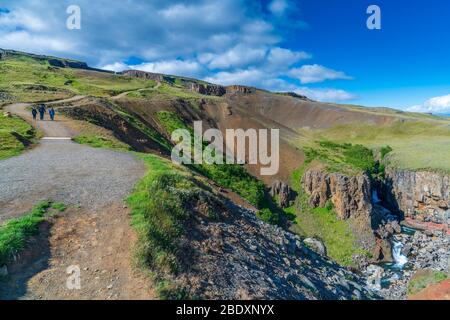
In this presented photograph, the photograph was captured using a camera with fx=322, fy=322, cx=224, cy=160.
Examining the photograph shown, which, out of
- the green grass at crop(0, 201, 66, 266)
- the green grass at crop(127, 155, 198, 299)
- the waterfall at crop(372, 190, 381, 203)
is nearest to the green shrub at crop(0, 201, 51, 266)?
the green grass at crop(0, 201, 66, 266)

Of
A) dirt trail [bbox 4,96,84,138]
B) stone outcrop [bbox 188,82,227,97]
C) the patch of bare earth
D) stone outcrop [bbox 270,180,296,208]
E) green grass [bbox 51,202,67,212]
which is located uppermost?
stone outcrop [bbox 188,82,227,97]

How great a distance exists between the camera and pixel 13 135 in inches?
1076

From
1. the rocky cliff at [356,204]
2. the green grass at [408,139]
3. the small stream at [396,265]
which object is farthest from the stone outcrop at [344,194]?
the green grass at [408,139]

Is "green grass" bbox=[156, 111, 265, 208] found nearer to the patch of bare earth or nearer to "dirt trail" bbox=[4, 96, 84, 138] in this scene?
"dirt trail" bbox=[4, 96, 84, 138]

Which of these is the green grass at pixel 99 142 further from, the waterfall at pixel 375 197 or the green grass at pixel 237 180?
the waterfall at pixel 375 197

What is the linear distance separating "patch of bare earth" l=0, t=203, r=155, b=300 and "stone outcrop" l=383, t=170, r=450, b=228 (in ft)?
174

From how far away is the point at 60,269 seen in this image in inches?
401

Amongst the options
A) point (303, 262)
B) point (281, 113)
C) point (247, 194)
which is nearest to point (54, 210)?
point (303, 262)

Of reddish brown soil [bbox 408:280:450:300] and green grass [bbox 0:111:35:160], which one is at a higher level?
green grass [bbox 0:111:35:160]

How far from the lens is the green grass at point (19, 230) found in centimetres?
1034

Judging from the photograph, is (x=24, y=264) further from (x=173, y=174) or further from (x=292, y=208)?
(x=292, y=208)

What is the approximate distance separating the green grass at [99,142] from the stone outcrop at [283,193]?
32.2 m

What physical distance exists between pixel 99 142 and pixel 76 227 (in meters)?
18.4

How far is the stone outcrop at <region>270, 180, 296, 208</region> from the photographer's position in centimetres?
5506
